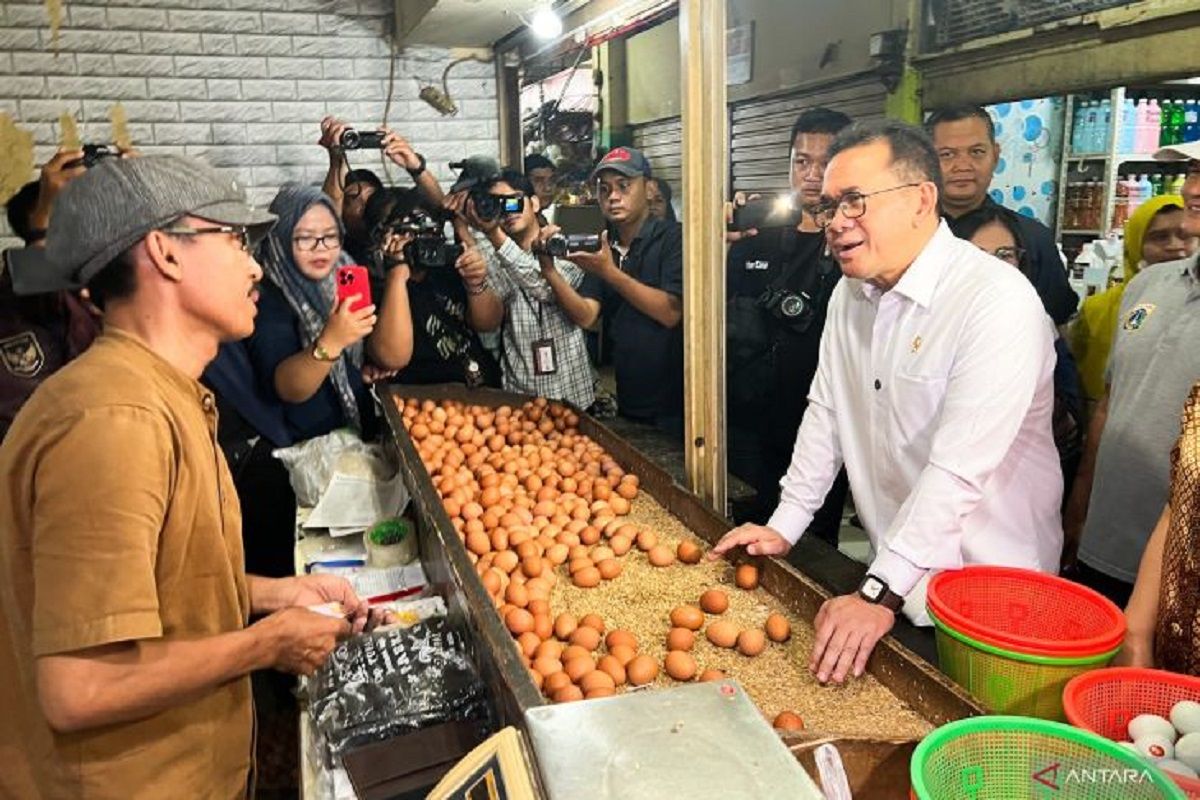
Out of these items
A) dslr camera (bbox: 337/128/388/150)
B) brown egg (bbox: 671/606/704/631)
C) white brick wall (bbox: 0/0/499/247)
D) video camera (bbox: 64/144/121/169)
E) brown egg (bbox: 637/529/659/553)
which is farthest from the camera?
white brick wall (bbox: 0/0/499/247)

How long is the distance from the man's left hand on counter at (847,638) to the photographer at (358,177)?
118 inches

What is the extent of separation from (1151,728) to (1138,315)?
58.8 inches

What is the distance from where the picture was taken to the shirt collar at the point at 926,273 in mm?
1882

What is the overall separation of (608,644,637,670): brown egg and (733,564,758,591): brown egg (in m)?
0.35

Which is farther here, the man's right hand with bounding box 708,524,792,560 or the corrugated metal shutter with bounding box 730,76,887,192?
the corrugated metal shutter with bounding box 730,76,887,192

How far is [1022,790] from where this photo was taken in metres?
1.01

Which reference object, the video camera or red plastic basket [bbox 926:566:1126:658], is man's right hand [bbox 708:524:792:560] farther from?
the video camera

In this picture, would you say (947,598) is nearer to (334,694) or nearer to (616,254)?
(334,694)

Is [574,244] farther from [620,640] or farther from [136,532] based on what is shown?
[136,532]

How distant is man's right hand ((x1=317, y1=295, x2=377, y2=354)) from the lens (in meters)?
2.69

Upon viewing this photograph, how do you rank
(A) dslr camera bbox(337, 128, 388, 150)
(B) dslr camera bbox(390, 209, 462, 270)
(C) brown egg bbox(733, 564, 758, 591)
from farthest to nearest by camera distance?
(A) dslr camera bbox(337, 128, 388, 150) < (B) dslr camera bbox(390, 209, 462, 270) < (C) brown egg bbox(733, 564, 758, 591)

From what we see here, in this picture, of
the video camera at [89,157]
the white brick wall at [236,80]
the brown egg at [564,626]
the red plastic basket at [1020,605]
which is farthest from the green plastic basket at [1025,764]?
the white brick wall at [236,80]

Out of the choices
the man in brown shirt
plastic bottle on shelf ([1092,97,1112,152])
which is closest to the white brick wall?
the man in brown shirt

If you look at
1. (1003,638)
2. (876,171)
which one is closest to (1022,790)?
(1003,638)
